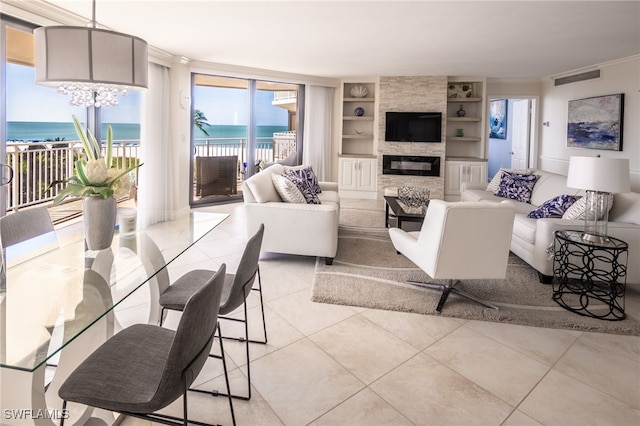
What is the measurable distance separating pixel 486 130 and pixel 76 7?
692cm

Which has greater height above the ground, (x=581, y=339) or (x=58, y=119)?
(x=58, y=119)

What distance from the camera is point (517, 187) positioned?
5.29 meters

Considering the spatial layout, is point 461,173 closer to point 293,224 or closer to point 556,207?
point 556,207

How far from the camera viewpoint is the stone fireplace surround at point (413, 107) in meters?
7.48

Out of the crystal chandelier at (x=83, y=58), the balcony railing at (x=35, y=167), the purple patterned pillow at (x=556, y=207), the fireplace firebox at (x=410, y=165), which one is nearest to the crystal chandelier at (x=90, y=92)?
A: the crystal chandelier at (x=83, y=58)

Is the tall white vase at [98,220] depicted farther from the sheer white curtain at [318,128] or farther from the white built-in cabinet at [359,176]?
the white built-in cabinet at [359,176]

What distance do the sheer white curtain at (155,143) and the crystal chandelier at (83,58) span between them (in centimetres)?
377

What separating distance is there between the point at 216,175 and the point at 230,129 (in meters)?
0.93

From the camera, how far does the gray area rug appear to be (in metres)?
2.85

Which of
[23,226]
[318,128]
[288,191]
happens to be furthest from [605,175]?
[318,128]

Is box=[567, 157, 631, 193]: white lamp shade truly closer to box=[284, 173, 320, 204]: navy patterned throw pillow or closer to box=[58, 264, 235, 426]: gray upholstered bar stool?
box=[284, 173, 320, 204]: navy patterned throw pillow

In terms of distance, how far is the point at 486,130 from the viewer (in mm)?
7785

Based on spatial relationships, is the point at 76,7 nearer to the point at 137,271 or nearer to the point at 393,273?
the point at 137,271

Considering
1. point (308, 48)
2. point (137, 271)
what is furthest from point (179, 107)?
point (137, 271)
